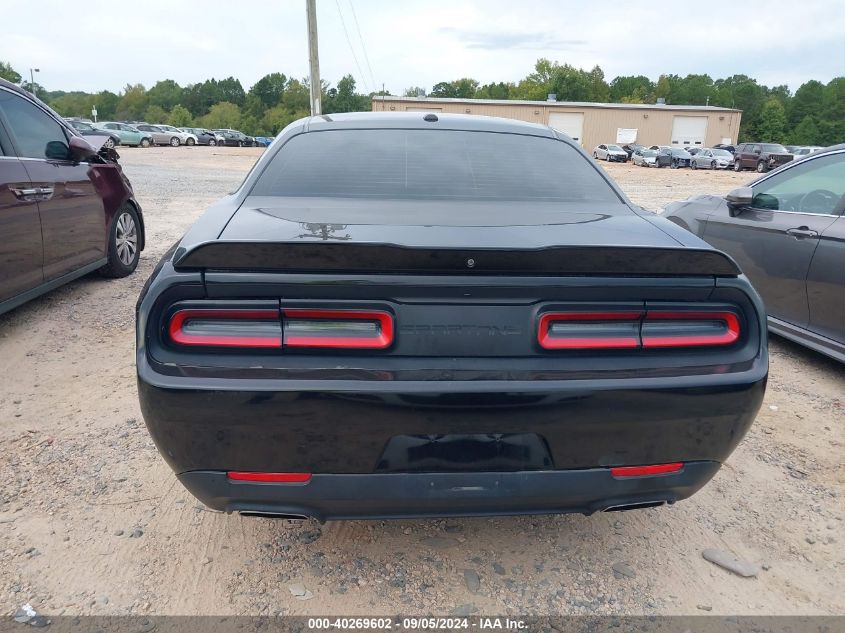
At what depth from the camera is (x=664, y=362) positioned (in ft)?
6.18

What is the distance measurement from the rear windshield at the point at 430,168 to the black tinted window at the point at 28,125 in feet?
9.29

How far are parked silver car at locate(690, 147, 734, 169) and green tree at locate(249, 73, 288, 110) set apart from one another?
321 feet

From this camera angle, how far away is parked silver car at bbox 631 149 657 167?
38.5 metres

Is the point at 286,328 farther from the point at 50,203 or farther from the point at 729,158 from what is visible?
the point at 729,158

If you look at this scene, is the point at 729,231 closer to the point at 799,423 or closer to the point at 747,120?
the point at 799,423

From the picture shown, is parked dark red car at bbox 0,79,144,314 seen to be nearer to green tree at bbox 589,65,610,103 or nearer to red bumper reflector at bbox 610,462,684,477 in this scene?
red bumper reflector at bbox 610,462,684,477

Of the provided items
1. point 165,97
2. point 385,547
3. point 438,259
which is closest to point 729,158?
point 385,547

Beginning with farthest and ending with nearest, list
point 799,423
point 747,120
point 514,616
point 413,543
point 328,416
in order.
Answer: point 747,120, point 799,423, point 413,543, point 514,616, point 328,416

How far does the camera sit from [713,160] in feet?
121

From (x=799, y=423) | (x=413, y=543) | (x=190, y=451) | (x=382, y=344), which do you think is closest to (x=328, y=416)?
(x=382, y=344)

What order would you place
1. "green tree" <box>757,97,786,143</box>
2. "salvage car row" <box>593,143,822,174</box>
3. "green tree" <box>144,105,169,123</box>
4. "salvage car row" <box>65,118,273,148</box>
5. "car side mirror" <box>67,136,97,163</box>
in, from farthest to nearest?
"green tree" <box>144,105,169,123</box>, "green tree" <box>757,97,786,143</box>, "salvage car row" <box>65,118,273,148</box>, "salvage car row" <box>593,143,822,174</box>, "car side mirror" <box>67,136,97,163</box>

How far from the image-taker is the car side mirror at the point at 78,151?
5125mm

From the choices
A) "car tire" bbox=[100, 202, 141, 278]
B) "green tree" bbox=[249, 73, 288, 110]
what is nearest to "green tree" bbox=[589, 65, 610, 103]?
"green tree" bbox=[249, 73, 288, 110]

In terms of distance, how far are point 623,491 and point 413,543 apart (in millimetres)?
892
